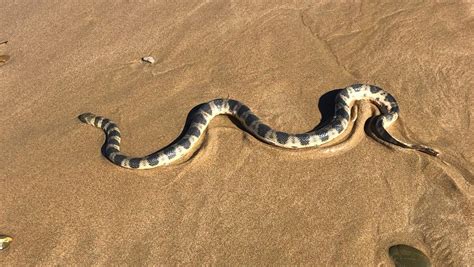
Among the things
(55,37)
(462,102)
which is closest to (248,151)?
(462,102)

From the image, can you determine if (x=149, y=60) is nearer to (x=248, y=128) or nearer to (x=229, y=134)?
(x=229, y=134)

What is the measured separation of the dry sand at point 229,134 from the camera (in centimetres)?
659

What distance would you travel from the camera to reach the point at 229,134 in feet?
28.4

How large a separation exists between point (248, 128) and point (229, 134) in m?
0.40

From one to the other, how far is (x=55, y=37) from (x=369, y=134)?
857cm

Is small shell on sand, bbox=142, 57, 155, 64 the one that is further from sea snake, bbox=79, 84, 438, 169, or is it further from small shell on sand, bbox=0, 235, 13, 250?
small shell on sand, bbox=0, 235, 13, 250

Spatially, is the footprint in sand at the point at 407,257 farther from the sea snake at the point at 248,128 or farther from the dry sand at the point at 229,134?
the sea snake at the point at 248,128

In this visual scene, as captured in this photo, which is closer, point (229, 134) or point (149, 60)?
point (229, 134)

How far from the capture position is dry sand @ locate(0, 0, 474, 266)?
21.6ft

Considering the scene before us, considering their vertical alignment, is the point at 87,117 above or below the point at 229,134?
below

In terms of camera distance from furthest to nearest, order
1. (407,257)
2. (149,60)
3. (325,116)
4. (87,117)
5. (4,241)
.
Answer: (149,60) < (87,117) < (325,116) < (4,241) < (407,257)

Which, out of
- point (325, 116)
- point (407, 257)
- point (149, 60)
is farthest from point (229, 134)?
point (407, 257)

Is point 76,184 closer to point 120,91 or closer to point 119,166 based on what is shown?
point 119,166

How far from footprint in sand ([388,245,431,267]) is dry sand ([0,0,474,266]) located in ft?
0.42
